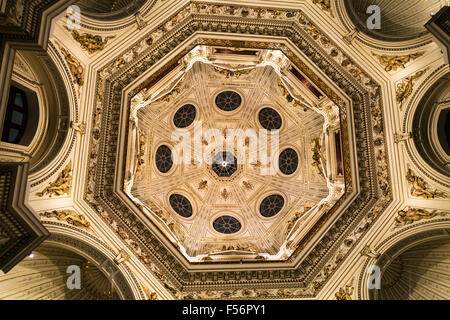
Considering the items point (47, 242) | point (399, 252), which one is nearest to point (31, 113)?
point (47, 242)

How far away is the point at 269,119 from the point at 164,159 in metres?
5.22

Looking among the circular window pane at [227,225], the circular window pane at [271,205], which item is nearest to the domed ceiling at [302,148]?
the circular window pane at [227,225]

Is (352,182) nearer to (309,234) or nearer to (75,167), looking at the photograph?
(309,234)

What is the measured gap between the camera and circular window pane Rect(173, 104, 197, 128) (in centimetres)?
1445

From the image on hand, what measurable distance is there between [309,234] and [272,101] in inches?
249

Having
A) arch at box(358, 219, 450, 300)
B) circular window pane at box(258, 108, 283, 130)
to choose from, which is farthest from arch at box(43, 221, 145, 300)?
circular window pane at box(258, 108, 283, 130)

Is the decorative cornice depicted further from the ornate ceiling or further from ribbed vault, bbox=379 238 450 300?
ribbed vault, bbox=379 238 450 300

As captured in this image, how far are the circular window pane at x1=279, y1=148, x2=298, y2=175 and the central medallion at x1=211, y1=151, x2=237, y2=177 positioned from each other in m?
2.39

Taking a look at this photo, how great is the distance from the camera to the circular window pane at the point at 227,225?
14375mm

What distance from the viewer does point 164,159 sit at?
14.5m

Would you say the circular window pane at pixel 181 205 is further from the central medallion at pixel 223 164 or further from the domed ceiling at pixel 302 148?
the central medallion at pixel 223 164

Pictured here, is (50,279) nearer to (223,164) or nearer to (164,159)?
(164,159)

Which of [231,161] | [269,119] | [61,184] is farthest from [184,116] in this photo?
[61,184]

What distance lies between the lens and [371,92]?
32.6 feet
